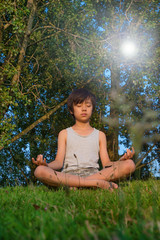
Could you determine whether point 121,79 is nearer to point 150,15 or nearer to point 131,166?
point 150,15

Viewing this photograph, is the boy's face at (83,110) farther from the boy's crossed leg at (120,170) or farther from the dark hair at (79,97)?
the boy's crossed leg at (120,170)

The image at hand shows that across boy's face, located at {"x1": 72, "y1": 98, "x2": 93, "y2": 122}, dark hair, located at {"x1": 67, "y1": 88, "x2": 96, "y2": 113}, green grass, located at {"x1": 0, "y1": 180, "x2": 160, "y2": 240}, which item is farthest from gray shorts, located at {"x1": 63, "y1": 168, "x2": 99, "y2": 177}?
green grass, located at {"x1": 0, "y1": 180, "x2": 160, "y2": 240}

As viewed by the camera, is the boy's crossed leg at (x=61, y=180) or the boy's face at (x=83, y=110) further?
the boy's face at (x=83, y=110)

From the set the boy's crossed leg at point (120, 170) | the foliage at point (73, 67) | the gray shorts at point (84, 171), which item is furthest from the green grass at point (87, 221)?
the foliage at point (73, 67)

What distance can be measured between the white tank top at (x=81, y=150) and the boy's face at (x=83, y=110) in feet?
1.24

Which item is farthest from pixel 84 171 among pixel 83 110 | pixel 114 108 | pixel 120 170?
pixel 114 108

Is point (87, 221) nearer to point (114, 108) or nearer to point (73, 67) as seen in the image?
point (114, 108)

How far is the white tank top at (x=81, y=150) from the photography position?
5305 millimetres

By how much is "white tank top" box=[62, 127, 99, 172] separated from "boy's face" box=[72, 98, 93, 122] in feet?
1.24

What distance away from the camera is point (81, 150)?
17.9ft

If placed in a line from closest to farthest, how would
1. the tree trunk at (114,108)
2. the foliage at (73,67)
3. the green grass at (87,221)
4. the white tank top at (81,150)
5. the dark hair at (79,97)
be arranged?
the green grass at (87,221)
the white tank top at (81,150)
the dark hair at (79,97)
the foliage at (73,67)
the tree trunk at (114,108)

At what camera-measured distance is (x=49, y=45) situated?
10328 mm

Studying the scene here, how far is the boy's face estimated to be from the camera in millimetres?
5520

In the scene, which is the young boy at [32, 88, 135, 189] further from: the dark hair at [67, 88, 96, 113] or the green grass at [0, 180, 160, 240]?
the green grass at [0, 180, 160, 240]
